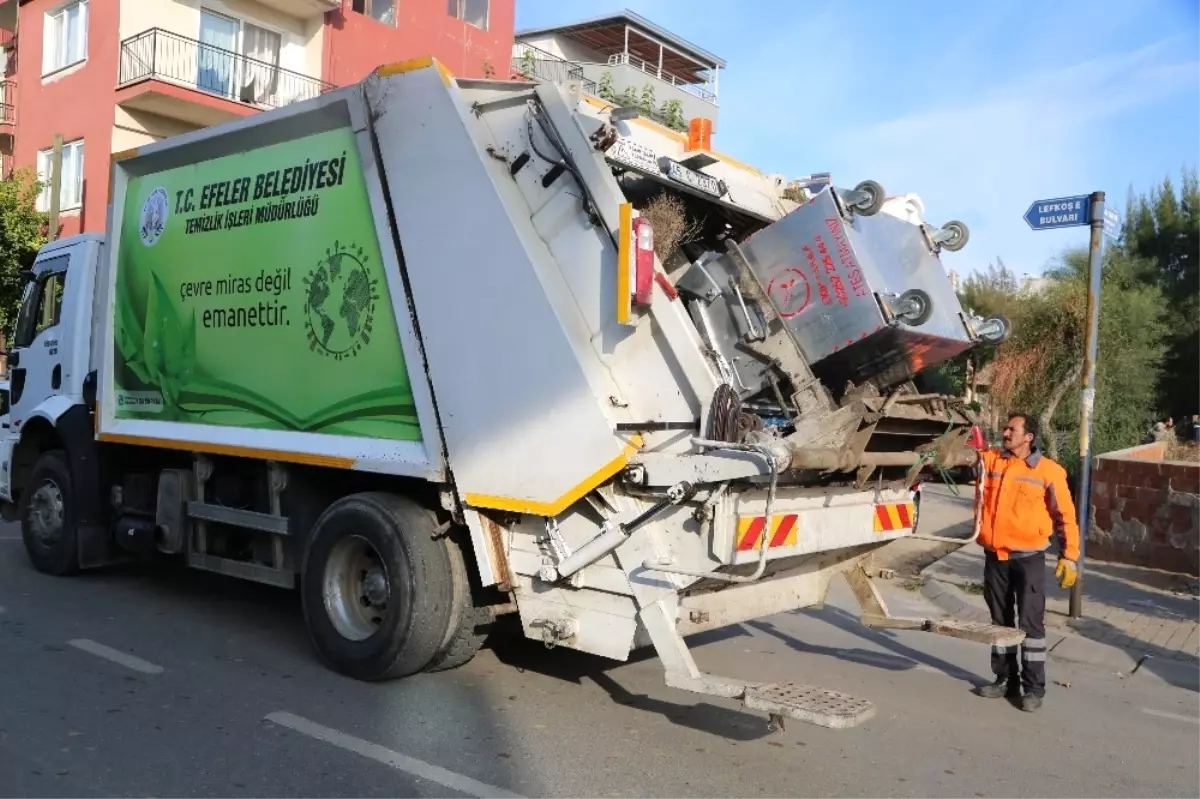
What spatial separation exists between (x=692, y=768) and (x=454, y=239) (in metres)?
2.58

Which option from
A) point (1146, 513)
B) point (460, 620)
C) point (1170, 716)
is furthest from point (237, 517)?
point (1146, 513)

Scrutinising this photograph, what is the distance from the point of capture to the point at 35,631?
240 inches

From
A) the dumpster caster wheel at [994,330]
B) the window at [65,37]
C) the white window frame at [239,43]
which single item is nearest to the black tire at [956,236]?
the dumpster caster wheel at [994,330]

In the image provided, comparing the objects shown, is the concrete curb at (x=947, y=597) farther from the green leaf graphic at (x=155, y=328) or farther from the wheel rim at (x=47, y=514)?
the wheel rim at (x=47, y=514)

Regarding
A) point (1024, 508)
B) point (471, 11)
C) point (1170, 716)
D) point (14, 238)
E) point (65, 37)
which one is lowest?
point (1170, 716)

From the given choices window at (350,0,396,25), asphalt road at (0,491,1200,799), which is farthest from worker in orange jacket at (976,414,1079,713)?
window at (350,0,396,25)

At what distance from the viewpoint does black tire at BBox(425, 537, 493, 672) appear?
200 inches

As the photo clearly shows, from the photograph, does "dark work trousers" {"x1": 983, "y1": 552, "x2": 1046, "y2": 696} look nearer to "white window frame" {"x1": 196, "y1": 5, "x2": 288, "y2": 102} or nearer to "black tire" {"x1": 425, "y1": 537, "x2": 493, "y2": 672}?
"black tire" {"x1": 425, "y1": 537, "x2": 493, "y2": 672}

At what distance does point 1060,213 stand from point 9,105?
21.9 m

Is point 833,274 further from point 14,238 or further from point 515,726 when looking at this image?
point 14,238

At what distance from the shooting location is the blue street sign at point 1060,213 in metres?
7.78

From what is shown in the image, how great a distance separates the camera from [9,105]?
22094mm

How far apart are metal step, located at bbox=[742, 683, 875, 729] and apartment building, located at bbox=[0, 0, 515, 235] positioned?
1740cm

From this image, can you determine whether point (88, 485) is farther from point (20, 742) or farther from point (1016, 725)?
point (1016, 725)
